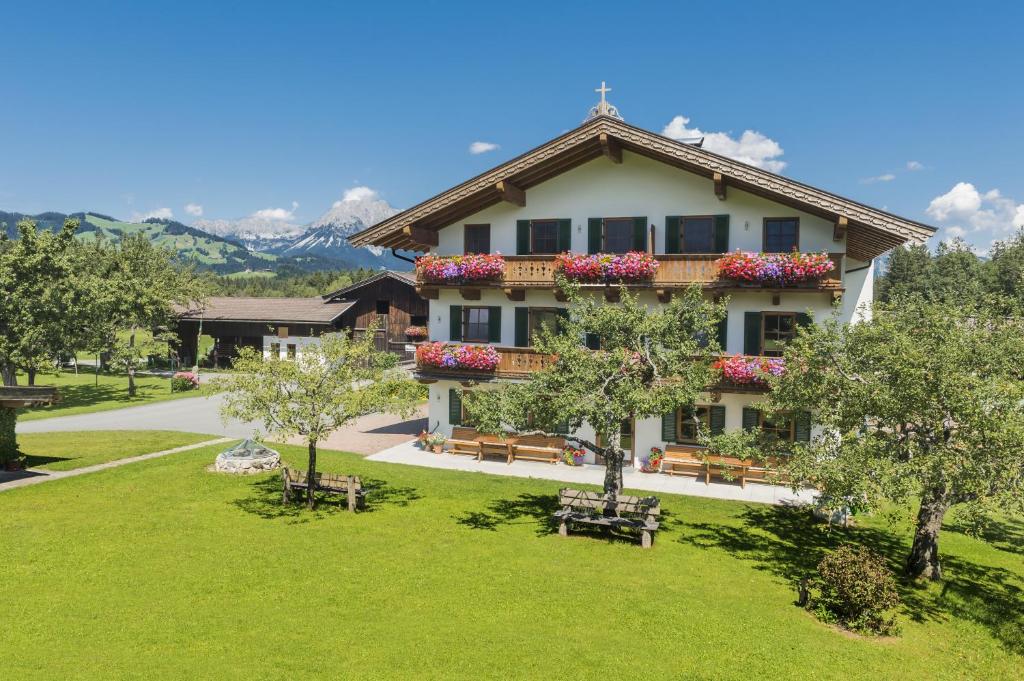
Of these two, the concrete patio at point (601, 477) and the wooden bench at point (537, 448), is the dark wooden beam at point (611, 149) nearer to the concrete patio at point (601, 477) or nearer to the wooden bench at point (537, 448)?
the wooden bench at point (537, 448)

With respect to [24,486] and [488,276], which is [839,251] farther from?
[24,486]

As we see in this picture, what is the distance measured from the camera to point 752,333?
21.4 meters

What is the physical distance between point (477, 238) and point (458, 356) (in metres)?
5.25

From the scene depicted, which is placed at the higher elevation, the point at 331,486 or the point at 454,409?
the point at 454,409

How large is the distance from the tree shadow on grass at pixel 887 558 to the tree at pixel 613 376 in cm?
345

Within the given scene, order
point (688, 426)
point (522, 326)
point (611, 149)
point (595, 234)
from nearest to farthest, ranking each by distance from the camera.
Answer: point (688, 426)
point (611, 149)
point (595, 234)
point (522, 326)

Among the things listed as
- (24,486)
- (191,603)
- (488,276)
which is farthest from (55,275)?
(191,603)

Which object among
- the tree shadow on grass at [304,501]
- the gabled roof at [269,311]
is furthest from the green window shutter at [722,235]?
the gabled roof at [269,311]

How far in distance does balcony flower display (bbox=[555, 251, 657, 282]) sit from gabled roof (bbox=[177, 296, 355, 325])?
31.3 m

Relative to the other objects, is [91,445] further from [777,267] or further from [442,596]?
[777,267]

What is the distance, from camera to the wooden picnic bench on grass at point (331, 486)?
55.1 ft

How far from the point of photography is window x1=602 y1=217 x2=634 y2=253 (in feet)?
75.6

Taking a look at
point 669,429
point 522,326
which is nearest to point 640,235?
point 522,326

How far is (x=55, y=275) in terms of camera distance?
33781 mm
